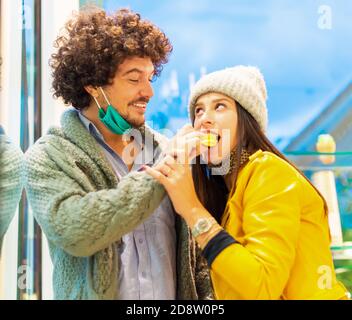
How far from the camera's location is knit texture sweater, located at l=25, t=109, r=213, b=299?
942 millimetres

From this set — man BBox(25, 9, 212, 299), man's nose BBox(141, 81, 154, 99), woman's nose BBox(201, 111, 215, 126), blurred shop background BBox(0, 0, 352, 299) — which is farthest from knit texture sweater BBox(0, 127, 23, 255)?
woman's nose BBox(201, 111, 215, 126)

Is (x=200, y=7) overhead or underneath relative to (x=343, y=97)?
overhead

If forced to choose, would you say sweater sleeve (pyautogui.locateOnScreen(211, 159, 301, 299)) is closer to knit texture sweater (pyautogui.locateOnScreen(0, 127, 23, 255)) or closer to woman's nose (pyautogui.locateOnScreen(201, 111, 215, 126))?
woman's nose (pyautogui.locateOnScreen(201, 111, 215, 126))

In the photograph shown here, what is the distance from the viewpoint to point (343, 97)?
4.35ft

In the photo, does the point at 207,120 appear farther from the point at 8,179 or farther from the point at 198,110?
the point at 8,179

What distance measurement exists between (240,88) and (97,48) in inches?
13.6

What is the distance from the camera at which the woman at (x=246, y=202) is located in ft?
2.92

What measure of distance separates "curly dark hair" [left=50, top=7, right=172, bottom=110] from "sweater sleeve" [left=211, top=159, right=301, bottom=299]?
16.9 inches

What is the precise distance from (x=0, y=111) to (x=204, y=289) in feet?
2.17

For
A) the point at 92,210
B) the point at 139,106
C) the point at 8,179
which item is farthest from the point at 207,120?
the point at 8,179

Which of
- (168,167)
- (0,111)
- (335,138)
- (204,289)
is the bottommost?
(204,289)

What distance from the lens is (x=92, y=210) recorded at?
0.94 metres

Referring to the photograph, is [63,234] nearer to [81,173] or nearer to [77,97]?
[81,173]

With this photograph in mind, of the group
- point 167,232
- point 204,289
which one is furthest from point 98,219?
point 204,289
